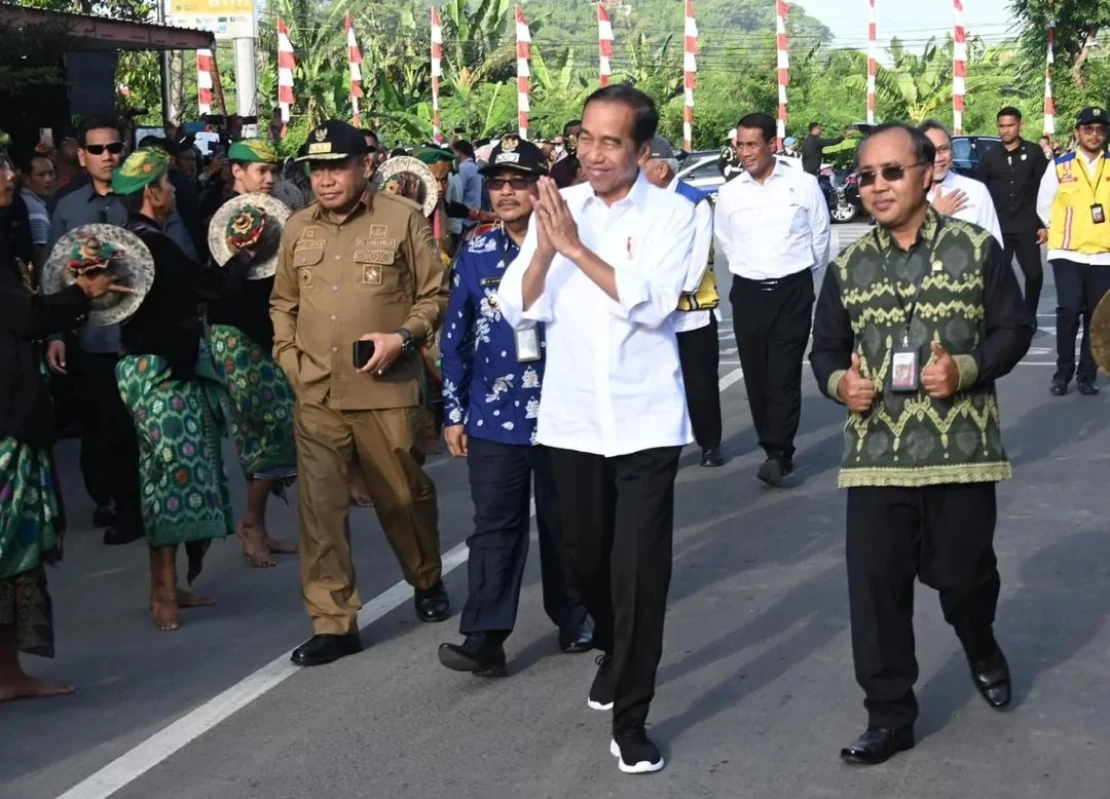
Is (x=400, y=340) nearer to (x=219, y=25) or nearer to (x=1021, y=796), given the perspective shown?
(x=1021, y=796)

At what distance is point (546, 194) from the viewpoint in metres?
5.20

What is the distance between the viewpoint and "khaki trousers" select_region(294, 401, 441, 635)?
6.96 m

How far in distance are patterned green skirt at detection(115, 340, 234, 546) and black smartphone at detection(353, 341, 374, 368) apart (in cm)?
109

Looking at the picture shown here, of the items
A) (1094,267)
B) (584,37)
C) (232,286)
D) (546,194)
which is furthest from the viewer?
(584,37)

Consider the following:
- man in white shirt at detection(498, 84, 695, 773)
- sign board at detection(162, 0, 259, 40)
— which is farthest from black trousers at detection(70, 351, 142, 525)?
sign board at detection(162, 0, 259, 40)

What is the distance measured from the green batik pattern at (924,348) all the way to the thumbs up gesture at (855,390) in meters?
0.06

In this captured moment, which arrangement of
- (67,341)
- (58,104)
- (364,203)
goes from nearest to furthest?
1. (364,203)
2. (67,341)
3. (58,104)

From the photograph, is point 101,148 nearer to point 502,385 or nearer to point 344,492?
point 344,492

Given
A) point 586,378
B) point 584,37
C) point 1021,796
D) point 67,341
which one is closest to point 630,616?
point 586,378

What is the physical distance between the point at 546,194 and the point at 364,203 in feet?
6.51

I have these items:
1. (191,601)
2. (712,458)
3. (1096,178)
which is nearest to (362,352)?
(191,601)

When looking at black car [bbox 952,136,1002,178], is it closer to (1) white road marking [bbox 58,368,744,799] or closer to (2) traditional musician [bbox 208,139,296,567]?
(2) traditional musician [bbox 208,139,296,567]

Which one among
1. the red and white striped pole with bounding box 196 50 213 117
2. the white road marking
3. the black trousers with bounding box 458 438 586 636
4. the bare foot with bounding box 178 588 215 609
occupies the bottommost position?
the white road marking

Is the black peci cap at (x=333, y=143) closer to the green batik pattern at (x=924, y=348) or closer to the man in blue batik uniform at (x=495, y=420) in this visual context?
the man in blue batik uniform at (x=495, y=420)
